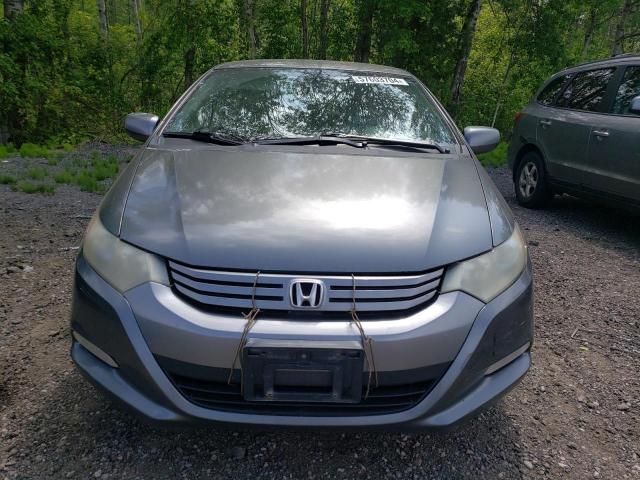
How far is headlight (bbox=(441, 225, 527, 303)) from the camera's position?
5.84 ft

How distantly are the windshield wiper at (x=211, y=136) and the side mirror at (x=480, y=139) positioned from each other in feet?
4.65

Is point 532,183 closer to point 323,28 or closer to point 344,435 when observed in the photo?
point 344,435

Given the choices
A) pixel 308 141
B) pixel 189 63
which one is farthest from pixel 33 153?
pixel 308 141

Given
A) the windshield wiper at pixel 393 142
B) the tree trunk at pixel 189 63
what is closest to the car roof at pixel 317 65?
the windshield wiper at pixel 393 142

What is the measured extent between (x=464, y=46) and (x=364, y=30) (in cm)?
253

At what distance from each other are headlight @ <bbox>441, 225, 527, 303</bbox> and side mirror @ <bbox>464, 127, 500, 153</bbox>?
4.30 feet

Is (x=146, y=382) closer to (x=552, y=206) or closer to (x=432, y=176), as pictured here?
(x=432, y=176)

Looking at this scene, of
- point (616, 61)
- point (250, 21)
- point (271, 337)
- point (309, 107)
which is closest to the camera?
point (271, 337)

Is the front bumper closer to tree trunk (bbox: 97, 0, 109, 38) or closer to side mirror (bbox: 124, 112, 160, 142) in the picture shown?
side mirror (bbox: 124, 112, 160, 142)

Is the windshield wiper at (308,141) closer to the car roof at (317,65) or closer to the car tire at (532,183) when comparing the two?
the car roof at (317,65)

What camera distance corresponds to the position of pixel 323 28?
14141mm

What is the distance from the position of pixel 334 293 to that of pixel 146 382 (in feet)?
2.21

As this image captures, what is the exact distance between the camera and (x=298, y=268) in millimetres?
1707

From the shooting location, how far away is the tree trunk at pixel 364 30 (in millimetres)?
11591
